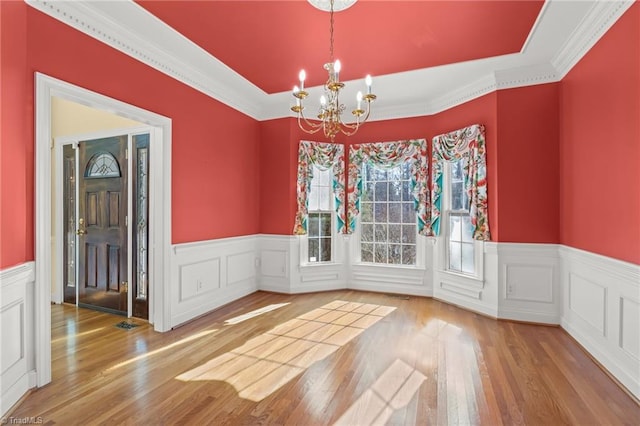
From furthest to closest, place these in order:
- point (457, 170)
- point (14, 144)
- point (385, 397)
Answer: point (457, 170) < point (385, 397) < point (14, 144)

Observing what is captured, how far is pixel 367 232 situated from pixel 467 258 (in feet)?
5.28

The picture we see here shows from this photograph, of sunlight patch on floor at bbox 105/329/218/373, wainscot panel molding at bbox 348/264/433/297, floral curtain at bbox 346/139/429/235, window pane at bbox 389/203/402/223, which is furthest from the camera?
window pane at bbox 389/203/402/223

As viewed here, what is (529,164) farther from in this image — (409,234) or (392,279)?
(392,279)

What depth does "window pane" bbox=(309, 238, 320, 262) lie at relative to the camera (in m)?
5.29

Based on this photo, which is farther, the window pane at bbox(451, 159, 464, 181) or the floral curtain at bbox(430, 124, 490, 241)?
the window pane at bbox(451, 159, 464, 181)

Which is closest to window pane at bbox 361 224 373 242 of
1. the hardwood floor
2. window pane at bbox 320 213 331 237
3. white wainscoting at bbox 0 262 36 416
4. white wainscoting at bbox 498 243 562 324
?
A: window pane at bbox 320 213 331 237

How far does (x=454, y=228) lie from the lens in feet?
15.1

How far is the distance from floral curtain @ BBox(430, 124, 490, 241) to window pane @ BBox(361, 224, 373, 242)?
1531mm

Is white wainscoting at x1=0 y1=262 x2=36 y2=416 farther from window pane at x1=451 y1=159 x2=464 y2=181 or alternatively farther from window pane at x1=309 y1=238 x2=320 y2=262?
window pane at x1=451 y1=159 x2=464 y2=181

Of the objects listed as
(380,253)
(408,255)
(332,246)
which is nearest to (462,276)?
(408,255)

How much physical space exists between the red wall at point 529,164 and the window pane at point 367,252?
2.02m

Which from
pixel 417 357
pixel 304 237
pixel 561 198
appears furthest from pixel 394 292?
pixel 561 198

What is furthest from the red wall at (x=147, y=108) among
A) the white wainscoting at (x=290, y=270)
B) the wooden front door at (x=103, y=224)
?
the wooden front door at (x=103, y=224)

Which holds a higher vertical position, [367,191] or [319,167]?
[319,167]
